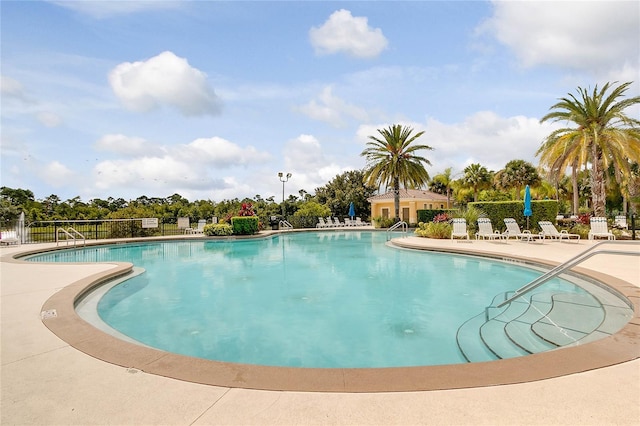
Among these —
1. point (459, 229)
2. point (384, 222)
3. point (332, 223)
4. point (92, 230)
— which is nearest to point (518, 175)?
point (384, 222)

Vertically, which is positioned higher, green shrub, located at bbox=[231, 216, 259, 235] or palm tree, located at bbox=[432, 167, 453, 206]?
palm tree, located at bbox=[432, 167, 453, 206]

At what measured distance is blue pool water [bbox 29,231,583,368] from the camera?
4.56 meters

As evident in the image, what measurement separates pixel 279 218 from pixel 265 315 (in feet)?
79.1

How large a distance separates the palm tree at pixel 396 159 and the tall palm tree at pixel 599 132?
37.9 ft

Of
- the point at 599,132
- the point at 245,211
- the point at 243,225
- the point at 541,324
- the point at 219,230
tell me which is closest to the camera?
the point at 541,324

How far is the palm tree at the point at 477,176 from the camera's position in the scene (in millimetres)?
41625

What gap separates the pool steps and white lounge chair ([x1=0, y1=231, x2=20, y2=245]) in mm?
19543

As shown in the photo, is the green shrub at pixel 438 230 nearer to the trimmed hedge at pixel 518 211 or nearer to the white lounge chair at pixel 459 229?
the white lounge chair at pixel 459 229

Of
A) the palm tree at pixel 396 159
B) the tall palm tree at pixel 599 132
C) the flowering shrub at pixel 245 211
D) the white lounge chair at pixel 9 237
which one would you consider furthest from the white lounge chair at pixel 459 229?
the white lounge chair at pixel 9 237

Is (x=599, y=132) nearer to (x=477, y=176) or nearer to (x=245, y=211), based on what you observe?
(x=245, y=211)

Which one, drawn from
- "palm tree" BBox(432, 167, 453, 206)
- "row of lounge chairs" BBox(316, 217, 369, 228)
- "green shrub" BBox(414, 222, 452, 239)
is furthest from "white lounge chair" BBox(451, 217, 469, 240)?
"palm tree" BBox(432, 167, 453, 206)

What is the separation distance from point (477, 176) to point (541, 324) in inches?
1587

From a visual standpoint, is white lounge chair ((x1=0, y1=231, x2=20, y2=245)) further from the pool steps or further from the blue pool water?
the pool steps

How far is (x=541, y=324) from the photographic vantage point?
4848 mm
